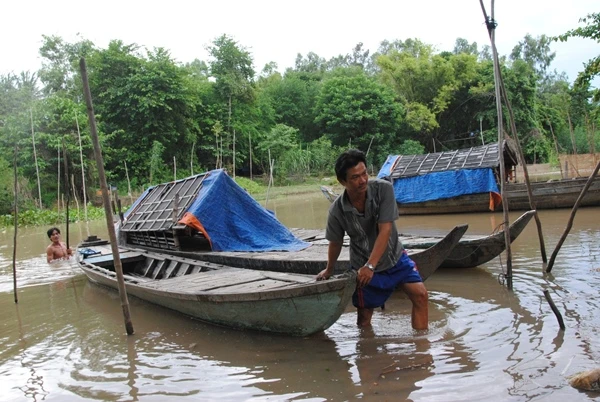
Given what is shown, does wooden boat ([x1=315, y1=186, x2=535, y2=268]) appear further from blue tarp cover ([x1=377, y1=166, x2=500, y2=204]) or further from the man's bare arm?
blue tarp cover ([x1=377, y1=166, x2=500, y2=204])

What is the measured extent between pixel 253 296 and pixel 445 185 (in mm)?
11253

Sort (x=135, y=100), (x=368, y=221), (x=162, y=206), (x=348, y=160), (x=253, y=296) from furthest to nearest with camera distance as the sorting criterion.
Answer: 1. (x=135, y=100)
2. (x=162, y=206)
3. (x=253, y=296)
4. (x=368, y=221)
5. (x=348, y=160)

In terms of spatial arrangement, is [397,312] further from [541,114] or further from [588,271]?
[541,114]

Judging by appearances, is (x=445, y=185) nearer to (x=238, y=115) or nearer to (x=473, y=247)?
(x=473, y=247)

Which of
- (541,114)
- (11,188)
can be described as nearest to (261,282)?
(11,188)

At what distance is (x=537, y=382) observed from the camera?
10.3 feet

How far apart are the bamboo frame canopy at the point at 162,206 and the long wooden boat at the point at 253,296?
1314 millimetres

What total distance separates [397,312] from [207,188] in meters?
3.60

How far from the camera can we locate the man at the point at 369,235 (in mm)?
3480

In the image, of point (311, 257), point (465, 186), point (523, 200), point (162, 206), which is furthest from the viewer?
point (465, 186)

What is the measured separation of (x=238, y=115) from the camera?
99.6ft

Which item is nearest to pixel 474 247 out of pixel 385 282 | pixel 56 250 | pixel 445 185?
pixel 385 282

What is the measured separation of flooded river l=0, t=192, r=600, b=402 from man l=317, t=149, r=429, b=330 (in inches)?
19.9

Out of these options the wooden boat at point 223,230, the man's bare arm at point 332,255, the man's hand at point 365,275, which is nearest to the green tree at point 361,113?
the wooden boat at point 223,230
